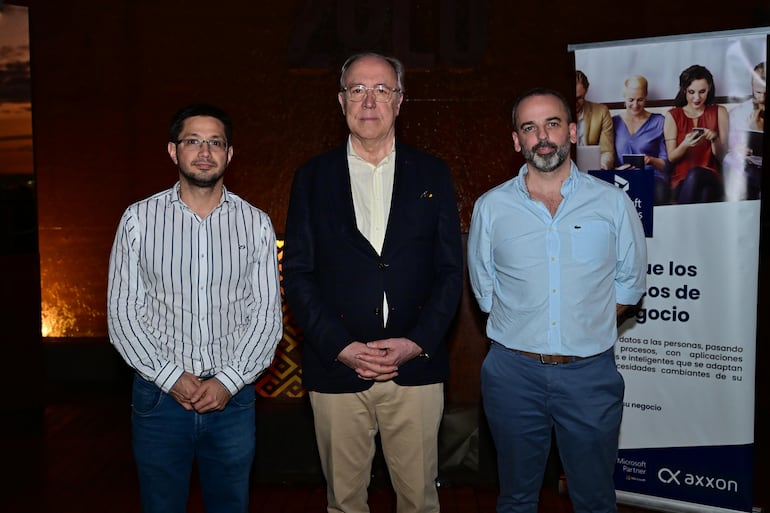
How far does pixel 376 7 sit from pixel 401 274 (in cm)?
324

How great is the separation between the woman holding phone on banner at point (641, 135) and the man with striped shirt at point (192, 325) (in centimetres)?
176

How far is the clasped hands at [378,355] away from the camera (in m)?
2.26

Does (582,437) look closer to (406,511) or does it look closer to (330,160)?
(406,511)

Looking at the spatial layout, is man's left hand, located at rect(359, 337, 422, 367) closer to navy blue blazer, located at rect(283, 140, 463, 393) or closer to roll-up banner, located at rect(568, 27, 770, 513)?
navy blue blazer, located at rect(283, 140, 463, 393)

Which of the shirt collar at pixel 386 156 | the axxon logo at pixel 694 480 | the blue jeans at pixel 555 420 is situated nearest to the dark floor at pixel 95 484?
the axxon logo at pixel 694 480

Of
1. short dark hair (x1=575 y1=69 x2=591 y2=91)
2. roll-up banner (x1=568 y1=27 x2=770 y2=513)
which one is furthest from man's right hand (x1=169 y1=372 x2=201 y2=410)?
short dark hair (x1=575 y1=69 x2=591 y2=91)

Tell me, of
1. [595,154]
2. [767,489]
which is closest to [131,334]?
[595,154]

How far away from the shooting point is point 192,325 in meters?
2.22

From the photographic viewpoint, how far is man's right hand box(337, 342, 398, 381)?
2256 mm

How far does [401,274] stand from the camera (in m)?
2.31

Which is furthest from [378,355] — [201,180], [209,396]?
[201,180]

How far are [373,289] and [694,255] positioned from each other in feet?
5.19

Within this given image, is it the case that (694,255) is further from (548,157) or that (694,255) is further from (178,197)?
(178,197)

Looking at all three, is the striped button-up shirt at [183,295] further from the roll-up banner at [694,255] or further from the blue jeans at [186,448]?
the roll-up banner at [694,255]
